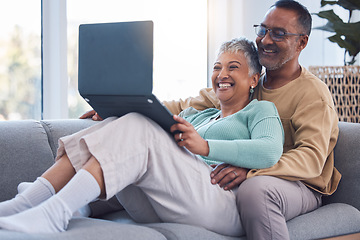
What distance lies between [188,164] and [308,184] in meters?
0.56

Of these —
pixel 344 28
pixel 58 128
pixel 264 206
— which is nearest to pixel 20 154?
pixel 58 128

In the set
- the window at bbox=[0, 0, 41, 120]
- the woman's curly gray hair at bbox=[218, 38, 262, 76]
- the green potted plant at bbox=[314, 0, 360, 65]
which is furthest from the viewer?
the green potted plant at bbox=[314, 0, 360, 65]

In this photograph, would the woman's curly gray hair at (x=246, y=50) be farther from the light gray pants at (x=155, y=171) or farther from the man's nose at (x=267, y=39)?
the light gray pants at (x=155, y=171)

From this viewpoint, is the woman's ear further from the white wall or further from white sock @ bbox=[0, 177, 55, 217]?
the white wall

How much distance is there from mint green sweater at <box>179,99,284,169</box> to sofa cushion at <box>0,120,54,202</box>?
652 mm

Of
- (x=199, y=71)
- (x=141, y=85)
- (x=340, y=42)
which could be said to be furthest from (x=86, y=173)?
(x=199, y=71)

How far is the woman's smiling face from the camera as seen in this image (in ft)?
6.24

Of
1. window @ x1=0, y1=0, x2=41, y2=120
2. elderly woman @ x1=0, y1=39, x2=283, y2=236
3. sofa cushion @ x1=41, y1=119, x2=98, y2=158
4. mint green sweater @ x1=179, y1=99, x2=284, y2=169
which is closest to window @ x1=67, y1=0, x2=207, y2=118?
window @ x1=0, y1=0, x2=41, y2=120

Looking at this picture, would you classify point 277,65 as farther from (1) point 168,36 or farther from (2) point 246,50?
(1) point 168,36

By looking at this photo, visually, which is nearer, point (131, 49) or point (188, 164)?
point (131, 49)

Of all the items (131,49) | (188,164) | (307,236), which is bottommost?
(307,236)

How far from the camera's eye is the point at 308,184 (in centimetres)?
179

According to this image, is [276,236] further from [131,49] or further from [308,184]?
[131,49]

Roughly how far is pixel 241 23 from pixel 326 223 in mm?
1949
